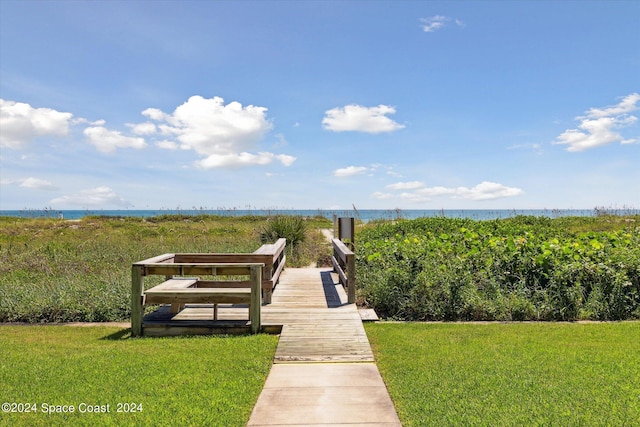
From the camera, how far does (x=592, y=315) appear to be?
21.5 ft

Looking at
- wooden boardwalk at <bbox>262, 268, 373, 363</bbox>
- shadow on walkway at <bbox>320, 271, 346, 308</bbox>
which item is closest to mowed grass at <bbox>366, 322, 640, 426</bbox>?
wooden boardwalk at <bbox>262, 268, 373, 363</bbox>

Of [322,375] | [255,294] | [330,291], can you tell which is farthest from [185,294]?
[330,291]

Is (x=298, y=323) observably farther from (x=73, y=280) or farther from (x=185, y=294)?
(x=73, y=280)

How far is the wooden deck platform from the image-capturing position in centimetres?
469

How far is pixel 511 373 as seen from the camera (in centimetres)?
404

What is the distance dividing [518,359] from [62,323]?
255 inches

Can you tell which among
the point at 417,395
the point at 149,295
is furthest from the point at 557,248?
the point at 149,295

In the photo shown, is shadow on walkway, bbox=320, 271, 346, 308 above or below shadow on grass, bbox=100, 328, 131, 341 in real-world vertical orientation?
above

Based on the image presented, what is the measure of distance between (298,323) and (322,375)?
1753mm

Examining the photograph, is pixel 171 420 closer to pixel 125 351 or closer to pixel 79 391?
pixel 79 391

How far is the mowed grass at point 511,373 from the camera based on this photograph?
10.5 ft

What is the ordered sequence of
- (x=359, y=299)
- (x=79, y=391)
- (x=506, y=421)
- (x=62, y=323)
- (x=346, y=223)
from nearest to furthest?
(x=506, y=421), (x=79, y=391), (x=62, y=323), (x=359, y=299), (x=346, y=223)

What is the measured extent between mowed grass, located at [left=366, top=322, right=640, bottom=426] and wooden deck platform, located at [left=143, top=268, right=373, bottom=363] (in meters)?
0.35

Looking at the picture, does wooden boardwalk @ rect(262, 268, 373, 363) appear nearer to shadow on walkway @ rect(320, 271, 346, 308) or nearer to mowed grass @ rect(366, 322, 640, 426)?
shadow on walkway @ rect(320, 271, 346, 308)
